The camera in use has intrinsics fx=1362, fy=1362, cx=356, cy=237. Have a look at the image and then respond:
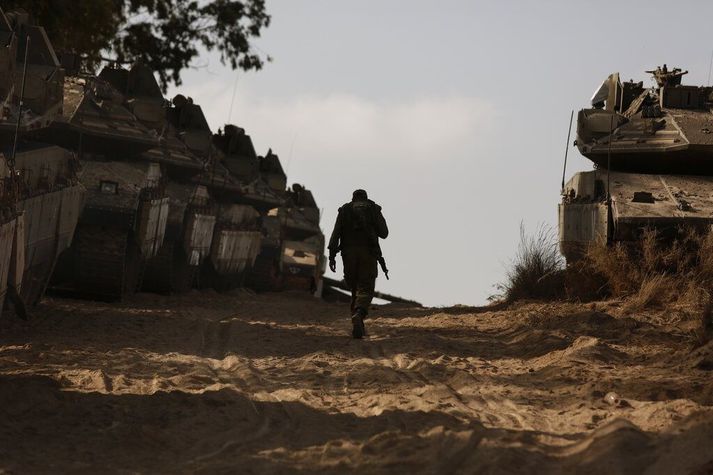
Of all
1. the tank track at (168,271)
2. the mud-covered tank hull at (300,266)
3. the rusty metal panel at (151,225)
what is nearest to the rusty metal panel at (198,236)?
the tank track at (168,271)

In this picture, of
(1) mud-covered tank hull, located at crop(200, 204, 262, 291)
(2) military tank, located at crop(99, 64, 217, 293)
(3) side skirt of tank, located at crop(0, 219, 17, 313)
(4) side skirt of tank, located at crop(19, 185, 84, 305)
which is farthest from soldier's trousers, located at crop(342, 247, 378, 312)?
(1) mud-covered tank hull, located at crop(200, 204, 262, 291)

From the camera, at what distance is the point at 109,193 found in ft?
53.9

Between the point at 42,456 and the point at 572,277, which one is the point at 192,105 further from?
the point at 42,456

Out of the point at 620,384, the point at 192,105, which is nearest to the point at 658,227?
the point at 620,384

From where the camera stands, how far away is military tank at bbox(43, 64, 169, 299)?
16.2 m

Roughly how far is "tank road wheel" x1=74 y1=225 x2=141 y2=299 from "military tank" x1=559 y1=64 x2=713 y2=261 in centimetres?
532

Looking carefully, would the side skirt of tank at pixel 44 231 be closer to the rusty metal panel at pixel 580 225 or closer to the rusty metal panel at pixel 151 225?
the rusty metal panel at pixel 151 225

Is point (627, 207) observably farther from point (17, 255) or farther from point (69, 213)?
point (17, 255)

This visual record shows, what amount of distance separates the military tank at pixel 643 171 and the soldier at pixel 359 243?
2.91 meters

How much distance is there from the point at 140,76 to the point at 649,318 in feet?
38.2

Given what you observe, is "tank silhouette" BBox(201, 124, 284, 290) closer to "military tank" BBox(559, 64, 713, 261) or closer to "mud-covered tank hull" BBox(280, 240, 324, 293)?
"mud-covered tank hull" BBox(280, 240, 324, 293)

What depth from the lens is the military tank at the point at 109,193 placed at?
636 inches

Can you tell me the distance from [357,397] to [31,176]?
618 cm

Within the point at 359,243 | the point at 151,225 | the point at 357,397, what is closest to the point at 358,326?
the point at 359,243
